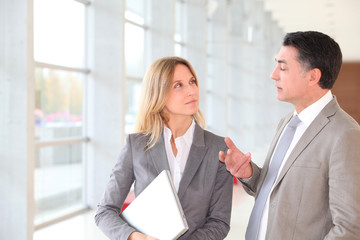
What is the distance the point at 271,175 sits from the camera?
1984mm

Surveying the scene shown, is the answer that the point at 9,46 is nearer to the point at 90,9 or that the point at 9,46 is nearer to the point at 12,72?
the point at 12,72

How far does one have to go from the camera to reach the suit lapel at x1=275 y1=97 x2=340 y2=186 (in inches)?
71.2

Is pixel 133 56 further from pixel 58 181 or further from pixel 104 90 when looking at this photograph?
pixel 58 181

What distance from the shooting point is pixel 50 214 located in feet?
18.7

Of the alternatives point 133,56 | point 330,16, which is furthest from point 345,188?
point 330,16

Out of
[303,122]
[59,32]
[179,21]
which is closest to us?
[303,122]

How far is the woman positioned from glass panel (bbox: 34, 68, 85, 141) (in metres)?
3.66

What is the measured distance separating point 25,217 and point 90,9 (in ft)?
12.0

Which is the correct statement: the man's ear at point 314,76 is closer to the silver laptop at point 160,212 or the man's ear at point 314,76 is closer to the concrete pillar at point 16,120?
the silver laptop at point 160,212

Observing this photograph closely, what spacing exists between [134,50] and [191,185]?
6.12m

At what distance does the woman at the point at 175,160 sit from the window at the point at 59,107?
366 cm

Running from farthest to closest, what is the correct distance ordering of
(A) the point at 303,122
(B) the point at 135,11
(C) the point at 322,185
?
(B) the point at 135,11 → (A) the point at 303,122 → (C) the point at 322,185

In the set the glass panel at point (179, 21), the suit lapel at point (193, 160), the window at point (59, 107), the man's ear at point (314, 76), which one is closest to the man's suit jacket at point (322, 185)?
the man's ear at point (314, 76)

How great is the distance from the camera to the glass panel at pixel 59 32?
5445 millimetres
